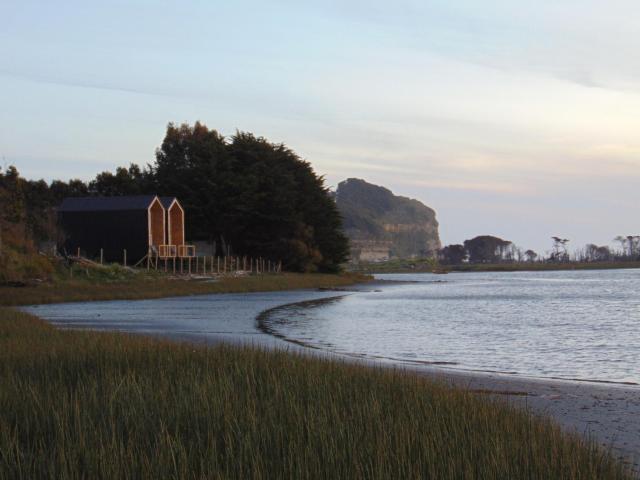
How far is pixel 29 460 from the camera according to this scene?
5.81 m

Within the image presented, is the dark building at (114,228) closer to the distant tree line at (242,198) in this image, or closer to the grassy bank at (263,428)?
the distant tree line at (242,198)

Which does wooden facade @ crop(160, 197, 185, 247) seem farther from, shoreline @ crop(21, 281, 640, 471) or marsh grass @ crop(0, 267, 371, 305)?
shoreline @ crop(21, 281, 640, 471)

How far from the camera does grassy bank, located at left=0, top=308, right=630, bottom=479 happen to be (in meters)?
5.71

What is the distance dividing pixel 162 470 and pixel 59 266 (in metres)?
43.3

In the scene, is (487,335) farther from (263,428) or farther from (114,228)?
(114,228)

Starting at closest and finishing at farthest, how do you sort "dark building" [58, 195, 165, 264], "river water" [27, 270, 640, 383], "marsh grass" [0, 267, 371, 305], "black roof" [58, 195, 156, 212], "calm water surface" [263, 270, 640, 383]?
"calm water surface" [263, 270, 640, 383] < "river water" [27, 270, 640, 383] < "marsh grass" [0, 267, 371, 305] < "dark building" [58, 195, 165, 264] < "black roof" [58, 195, 156, 212]

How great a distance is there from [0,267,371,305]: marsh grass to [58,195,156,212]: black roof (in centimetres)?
776

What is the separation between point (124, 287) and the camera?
4459 cm

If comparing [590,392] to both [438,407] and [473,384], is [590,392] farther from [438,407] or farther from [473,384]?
[438,407]

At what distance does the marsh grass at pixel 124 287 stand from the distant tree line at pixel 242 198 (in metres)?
11.2

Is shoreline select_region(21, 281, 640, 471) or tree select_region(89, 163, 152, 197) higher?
tree select_region(89, 163, 152, 197)

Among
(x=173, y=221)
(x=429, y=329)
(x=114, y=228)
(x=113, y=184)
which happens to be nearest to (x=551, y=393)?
(x=429, y=329)

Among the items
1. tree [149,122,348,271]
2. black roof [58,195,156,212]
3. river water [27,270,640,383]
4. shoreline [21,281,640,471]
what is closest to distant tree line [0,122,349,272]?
tree [149,122,348,271]

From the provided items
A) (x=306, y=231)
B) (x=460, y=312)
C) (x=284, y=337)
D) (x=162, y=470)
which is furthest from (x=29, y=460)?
(x=306, y=231)
